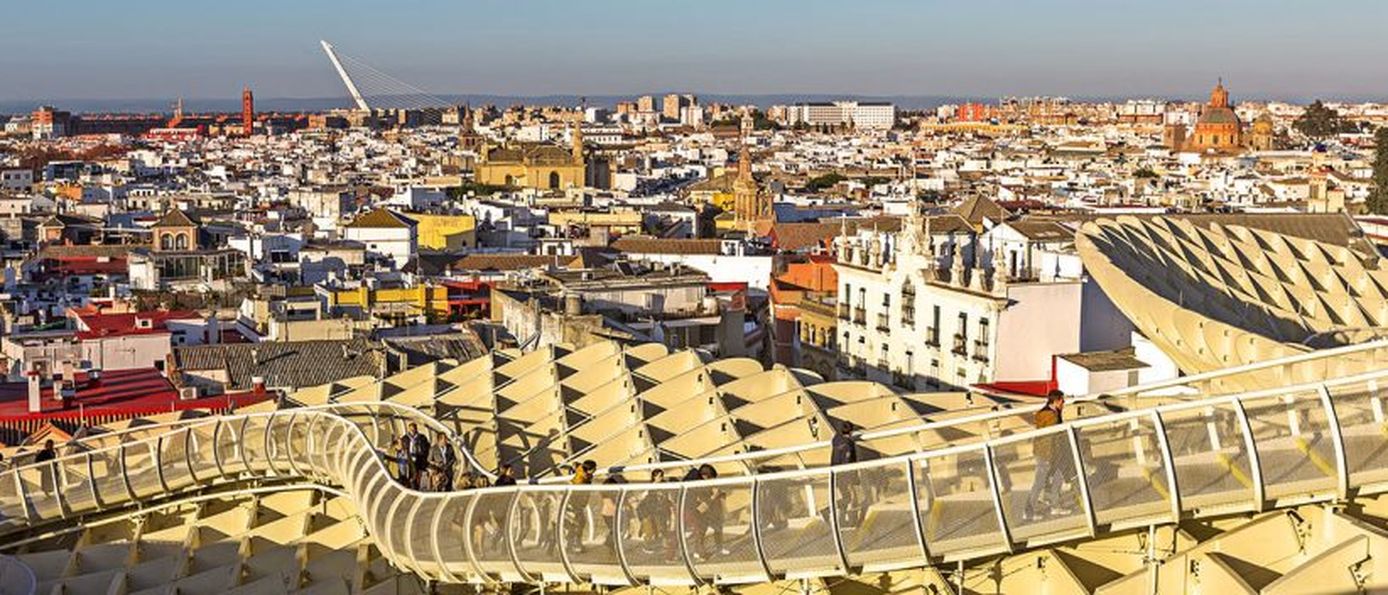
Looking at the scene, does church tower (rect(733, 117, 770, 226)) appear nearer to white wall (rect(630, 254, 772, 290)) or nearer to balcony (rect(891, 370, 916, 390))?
white wall (rect(630, 254, 772, 290))

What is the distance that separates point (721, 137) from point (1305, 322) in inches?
6651

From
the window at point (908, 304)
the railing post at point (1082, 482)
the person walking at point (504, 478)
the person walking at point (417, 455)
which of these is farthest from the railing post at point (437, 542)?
the window at point (908, 304)

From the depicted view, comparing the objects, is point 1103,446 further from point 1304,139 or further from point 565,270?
point 1304,139

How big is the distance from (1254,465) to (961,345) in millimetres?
17999

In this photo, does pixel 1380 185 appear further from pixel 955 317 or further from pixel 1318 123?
pixel 1318 123

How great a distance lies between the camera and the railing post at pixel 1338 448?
25.8 feet

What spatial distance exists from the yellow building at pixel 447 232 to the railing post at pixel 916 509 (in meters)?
52.3

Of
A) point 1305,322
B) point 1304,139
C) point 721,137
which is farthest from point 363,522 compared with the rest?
point 721,137

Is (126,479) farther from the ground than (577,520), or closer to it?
closer to it

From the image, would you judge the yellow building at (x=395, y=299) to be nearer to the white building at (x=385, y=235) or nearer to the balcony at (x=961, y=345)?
the white building at (x=385, y=235)

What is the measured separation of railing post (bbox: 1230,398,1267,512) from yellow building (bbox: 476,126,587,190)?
91.4 metres

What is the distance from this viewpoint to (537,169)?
331ft

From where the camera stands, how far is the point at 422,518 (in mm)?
11164

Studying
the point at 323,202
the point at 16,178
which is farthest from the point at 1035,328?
the point at 16,178
